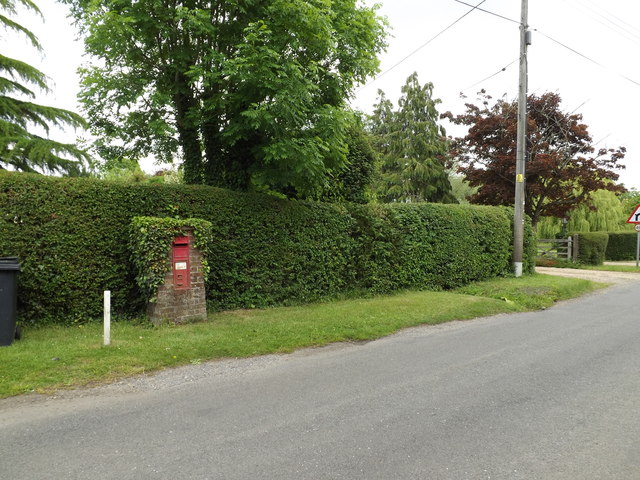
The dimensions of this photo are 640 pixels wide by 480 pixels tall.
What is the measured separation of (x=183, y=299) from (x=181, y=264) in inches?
24.5

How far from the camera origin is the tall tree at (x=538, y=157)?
19953mm

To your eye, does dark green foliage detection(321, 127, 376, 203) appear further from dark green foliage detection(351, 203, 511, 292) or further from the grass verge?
the grass verge

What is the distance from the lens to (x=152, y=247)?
711 cm

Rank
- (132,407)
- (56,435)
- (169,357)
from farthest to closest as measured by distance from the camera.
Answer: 1. (169,357)
2. (132,407)
3. (56,435)

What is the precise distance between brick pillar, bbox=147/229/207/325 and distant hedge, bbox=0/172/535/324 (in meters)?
0.85

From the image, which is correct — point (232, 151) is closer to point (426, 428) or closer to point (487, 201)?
point (426, 428)

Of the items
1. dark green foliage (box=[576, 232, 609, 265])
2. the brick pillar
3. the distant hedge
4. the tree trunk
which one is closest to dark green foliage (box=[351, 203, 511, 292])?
the distant hedge

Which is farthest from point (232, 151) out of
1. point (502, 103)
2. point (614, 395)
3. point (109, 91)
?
point (502, 103)

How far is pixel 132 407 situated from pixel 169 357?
147 cm

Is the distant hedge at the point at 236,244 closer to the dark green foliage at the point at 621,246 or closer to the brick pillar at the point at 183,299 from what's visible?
the brick pillar at the point at 183,299

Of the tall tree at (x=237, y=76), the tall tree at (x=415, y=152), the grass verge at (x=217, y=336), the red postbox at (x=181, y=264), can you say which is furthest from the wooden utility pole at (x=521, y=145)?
the tall tree at (x=415, y=152)

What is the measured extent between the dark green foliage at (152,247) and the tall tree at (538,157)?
17.5m

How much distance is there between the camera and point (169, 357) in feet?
17.9

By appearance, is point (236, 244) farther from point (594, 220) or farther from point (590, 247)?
point (594, 220)
